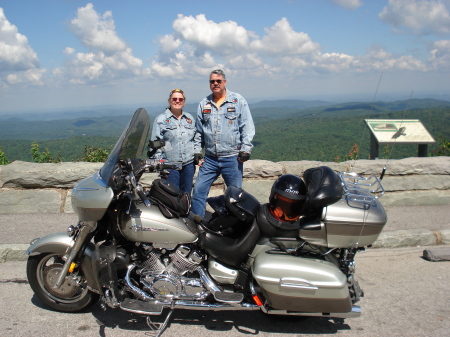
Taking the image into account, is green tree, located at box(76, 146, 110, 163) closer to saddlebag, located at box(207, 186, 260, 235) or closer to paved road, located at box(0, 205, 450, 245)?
paved road, located at box(0, 205, 450, 245)

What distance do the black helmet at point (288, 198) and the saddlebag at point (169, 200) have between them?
708mm

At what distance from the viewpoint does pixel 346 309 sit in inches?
110

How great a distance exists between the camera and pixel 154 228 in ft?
9.69

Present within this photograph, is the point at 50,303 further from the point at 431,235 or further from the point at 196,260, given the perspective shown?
the point at 431,235

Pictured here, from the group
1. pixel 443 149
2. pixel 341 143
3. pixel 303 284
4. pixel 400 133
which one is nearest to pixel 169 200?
pixel 303 284

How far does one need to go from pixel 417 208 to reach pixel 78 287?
5.12 metres

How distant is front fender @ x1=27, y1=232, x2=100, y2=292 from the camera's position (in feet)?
10.1

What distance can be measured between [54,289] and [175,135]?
6.62ft

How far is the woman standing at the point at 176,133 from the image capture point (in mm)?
4387

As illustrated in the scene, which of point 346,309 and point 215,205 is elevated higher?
point 215,205

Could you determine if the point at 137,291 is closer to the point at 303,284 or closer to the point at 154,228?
the point at 154,228

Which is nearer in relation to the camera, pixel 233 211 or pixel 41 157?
pixel 233 211

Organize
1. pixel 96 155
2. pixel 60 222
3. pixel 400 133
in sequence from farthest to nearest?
pixel 96 155 → pixel 400 133 → pixel 60 222

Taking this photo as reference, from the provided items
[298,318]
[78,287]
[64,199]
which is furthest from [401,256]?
[64,199]
